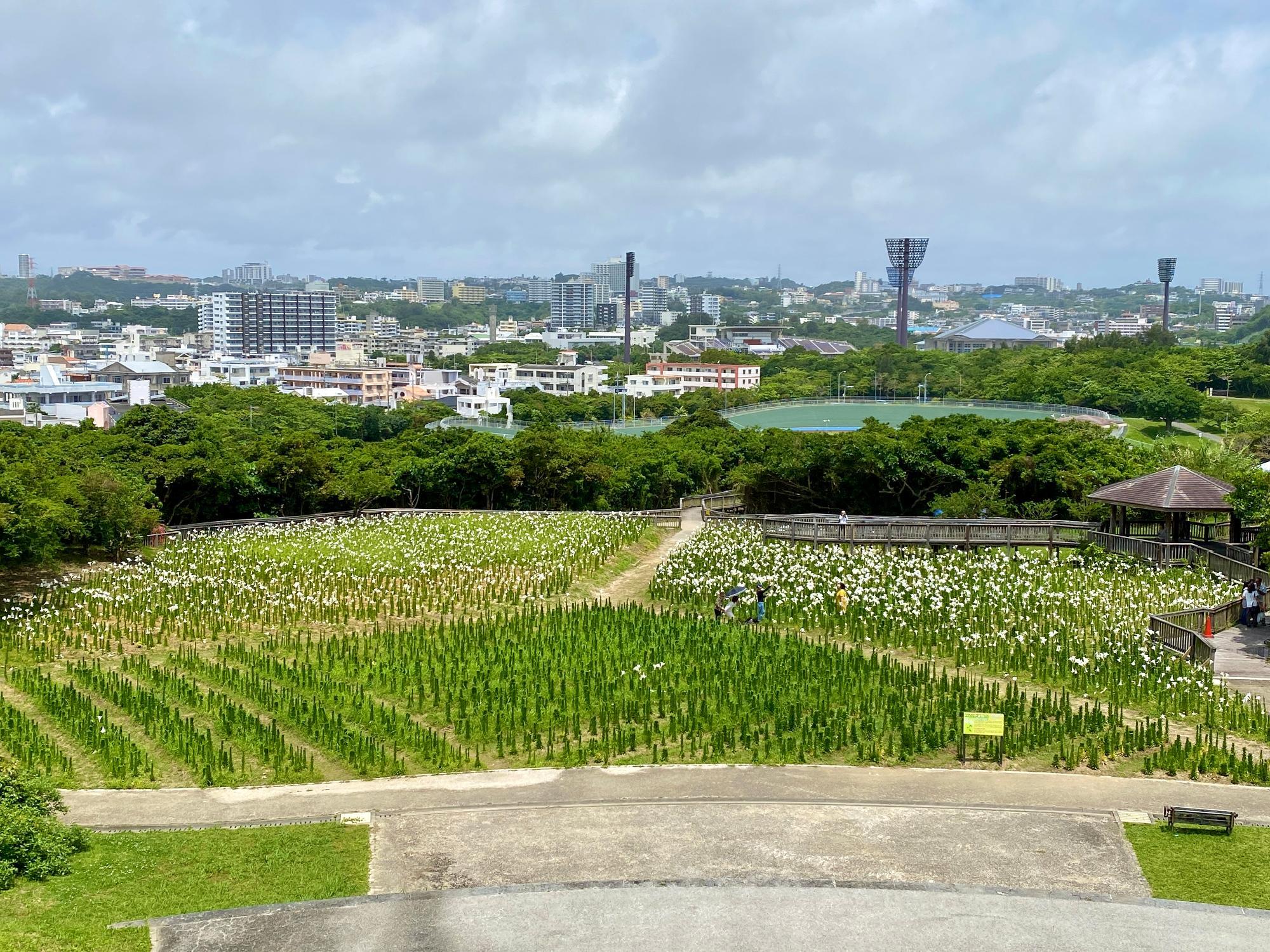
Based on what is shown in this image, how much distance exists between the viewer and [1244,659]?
22516 mm

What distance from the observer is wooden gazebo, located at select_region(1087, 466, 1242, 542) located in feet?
101

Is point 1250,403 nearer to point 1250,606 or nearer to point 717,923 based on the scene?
point 1250,606

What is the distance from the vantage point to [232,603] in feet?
92.8

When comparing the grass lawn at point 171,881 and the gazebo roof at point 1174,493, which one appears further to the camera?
the gazebo roof at point 1174,493

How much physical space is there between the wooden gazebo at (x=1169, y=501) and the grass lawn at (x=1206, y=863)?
17.5 m

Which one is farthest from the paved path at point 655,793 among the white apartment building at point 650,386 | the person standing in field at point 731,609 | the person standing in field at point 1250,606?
the white apartment building at point 650,386

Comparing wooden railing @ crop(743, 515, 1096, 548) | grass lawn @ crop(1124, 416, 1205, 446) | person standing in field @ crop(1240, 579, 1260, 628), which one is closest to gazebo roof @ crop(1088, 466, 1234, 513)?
wooden railing @ crop(743, 515, 1096, 548)

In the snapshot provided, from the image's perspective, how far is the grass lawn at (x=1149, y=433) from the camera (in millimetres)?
61291

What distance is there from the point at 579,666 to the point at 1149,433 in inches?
2116

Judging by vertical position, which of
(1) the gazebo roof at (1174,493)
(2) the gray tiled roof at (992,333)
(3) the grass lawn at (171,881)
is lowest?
(3) the grass lawn at (171,881)

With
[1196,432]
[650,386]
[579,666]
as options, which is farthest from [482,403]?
[579,666]

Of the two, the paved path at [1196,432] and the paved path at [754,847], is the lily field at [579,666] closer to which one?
the paved path at [754,847]

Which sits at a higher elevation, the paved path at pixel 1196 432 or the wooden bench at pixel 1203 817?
the paved path at pixel 1196 432

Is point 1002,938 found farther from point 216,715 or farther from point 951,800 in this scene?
point 216,715
